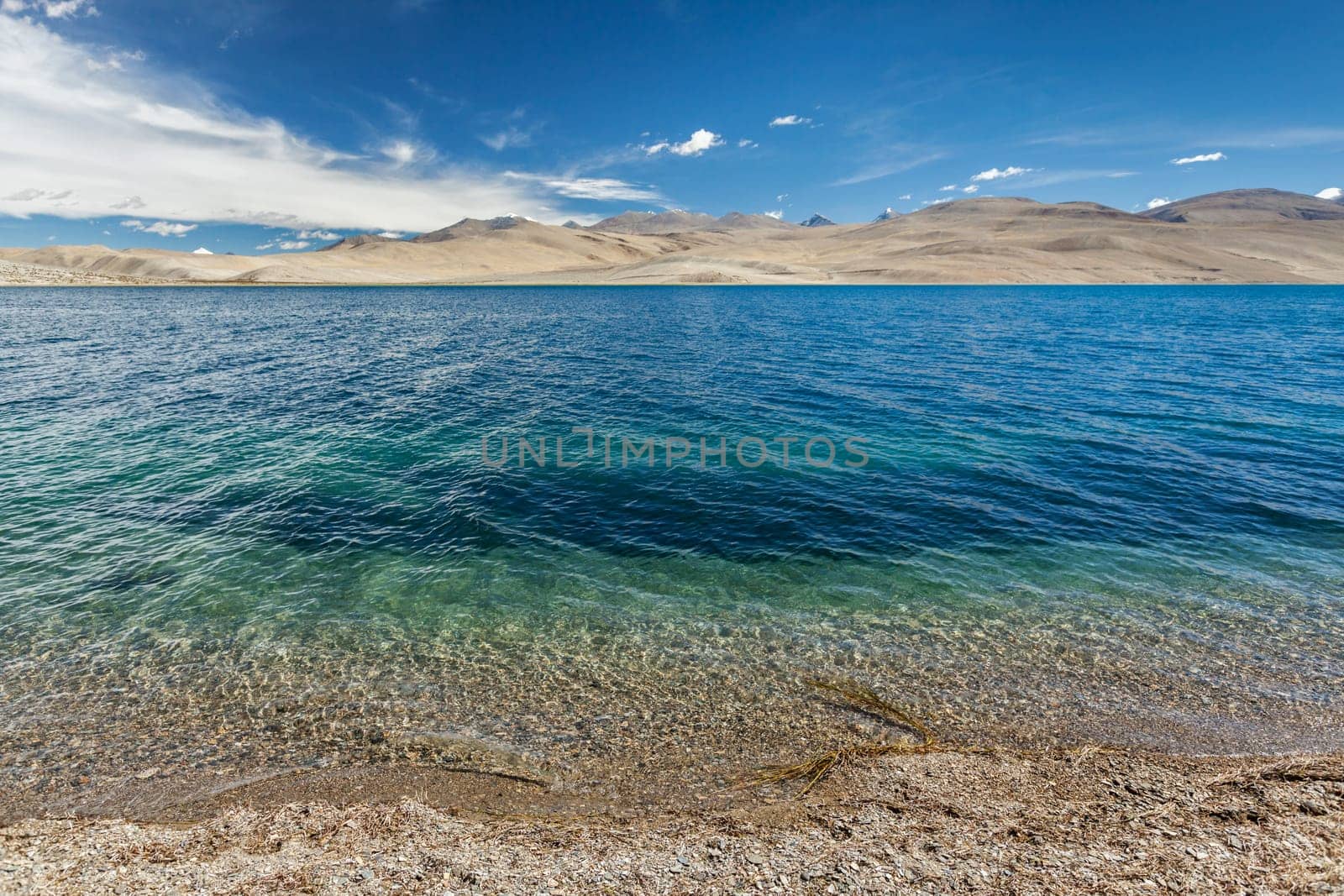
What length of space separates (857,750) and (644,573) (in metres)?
6.53

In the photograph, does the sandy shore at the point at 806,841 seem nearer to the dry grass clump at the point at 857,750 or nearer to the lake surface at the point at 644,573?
the dry grass clump at the point at 857,750

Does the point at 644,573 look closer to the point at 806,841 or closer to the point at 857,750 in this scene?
the point at 857,750

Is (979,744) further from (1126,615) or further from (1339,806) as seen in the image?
(1126,615)

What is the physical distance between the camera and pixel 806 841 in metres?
6.46

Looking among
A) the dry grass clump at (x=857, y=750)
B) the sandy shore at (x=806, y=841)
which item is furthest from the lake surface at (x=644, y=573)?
the sandy shore at (x=806, y=841)

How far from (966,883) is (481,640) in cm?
853

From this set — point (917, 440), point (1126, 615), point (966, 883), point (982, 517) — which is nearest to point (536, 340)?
point (917, 440)

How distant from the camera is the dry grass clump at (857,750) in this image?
25.5ft

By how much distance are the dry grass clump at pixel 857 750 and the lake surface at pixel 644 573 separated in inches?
12.9

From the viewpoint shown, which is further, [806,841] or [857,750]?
[857,750]

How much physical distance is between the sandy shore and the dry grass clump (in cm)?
23

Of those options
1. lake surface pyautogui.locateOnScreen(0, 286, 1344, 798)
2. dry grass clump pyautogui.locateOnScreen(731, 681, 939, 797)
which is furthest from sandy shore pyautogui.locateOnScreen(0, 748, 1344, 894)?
lake surface pyautogui.locateOnScreen(0, 286, 1344, 798)

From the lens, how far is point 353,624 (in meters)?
11.6

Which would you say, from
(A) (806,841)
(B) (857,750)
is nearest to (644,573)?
(B) (857,750)
